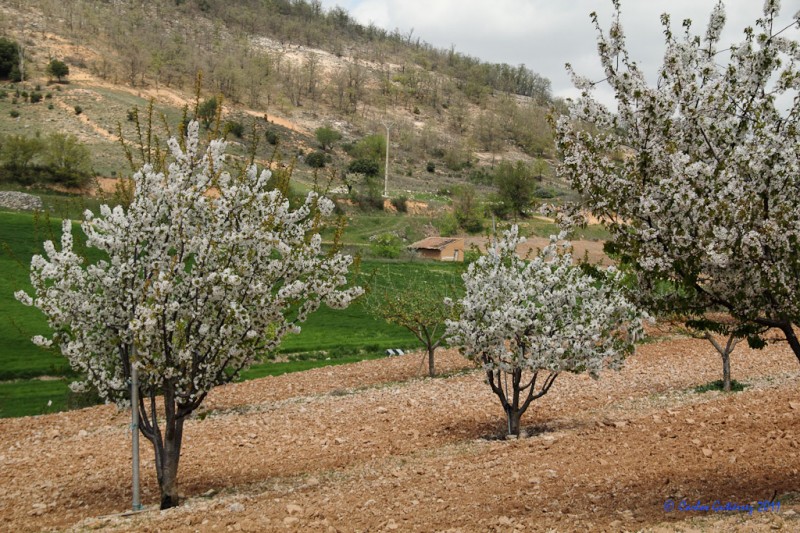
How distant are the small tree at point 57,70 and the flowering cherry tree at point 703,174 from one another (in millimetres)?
117584

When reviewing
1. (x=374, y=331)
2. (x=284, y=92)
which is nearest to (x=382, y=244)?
(x=374, y=331)

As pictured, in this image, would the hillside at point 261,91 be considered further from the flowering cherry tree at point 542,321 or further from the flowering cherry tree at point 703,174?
the flowering cherry tree at point 703,174

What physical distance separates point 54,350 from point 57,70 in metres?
112

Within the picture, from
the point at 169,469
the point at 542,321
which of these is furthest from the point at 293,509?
the point at 542,321

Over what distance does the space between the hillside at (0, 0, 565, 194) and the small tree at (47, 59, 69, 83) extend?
156 centimetres

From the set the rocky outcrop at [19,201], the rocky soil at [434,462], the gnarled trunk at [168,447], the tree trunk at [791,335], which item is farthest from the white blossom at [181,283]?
the rocky outcrop at [19,201]

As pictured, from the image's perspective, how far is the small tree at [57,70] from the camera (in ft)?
362

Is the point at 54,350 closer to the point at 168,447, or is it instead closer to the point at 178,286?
the point at 168,447

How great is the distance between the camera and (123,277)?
38.4 ft

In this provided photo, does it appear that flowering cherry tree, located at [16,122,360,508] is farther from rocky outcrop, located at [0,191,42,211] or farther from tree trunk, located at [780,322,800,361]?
rocky outcrop, located at [0,191,42,211]

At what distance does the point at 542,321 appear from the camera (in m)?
16.3

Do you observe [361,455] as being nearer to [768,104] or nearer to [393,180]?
[768,104]

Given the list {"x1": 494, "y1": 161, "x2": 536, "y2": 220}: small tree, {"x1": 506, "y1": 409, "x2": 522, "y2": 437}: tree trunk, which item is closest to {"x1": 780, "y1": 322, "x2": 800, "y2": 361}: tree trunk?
{"x1": 506, "y1": 409, "x2": 522, "y2": 437}: tree trunk

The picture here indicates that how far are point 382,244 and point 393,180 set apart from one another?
1929 inches
